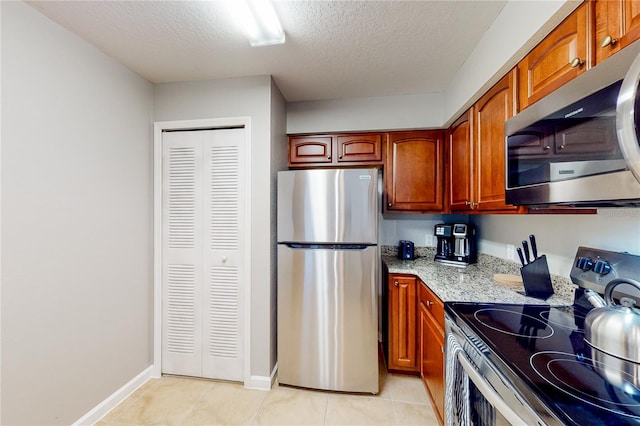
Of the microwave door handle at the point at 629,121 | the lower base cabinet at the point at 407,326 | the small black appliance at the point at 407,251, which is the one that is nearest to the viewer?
the microwave door handle at the point at 629,121

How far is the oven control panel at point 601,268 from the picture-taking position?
41.0 inches

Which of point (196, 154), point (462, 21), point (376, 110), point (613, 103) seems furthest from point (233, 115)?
point (613, 103)

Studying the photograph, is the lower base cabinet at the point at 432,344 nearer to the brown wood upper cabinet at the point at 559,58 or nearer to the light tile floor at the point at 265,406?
the light tile floor at the point at 265,406

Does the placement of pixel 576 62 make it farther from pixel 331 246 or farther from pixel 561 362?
pixel 331 246

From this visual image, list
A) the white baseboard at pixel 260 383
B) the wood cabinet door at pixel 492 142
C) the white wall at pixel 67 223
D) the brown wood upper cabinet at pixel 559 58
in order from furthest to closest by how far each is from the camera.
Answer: the white baseboard at pixel 260 383 → the wood cabinet door at pixel 492 142 → the white wall at pixel 67 223 → the brown wood upper cabinet at pixel 559 58

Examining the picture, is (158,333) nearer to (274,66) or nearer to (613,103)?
(274,66)

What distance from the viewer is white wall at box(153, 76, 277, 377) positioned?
80.5 inches

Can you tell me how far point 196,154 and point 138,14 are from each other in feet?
3.08

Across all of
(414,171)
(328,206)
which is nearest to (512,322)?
(328,206)

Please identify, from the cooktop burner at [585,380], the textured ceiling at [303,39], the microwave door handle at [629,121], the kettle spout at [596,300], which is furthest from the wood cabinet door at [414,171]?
the microwave door handle at [629,121]

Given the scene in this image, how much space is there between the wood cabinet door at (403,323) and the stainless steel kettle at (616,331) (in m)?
1.21

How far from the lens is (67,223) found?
156cm

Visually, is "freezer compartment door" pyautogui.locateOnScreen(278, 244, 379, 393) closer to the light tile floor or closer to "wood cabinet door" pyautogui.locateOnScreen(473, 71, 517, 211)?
the light tile floor

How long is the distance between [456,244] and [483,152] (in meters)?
0.98
